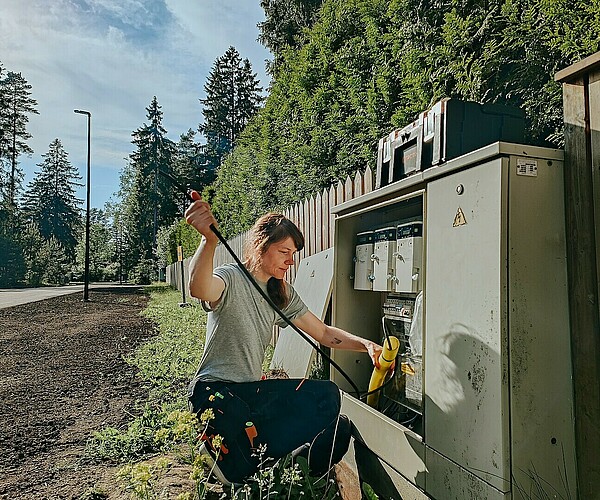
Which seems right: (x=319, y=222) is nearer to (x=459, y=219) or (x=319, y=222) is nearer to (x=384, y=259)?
(x=384, y=259)

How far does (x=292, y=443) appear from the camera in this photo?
100 inches

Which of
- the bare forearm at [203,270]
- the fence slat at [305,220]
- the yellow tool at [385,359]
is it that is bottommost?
the yellow tool at [385,359]

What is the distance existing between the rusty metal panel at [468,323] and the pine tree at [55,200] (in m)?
58.3

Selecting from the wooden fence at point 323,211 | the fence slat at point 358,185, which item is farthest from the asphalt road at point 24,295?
the fence slat at point 358,185

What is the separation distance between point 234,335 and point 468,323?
1189 mm

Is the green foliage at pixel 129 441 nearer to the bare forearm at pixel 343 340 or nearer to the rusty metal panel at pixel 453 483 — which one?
the bare forearm at pixel 343 340

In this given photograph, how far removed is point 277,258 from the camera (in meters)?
2.76

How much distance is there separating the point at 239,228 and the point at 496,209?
861cm

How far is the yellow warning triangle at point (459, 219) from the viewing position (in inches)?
78.0

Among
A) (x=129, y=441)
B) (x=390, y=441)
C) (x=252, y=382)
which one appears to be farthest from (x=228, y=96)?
(x=390, y=441)

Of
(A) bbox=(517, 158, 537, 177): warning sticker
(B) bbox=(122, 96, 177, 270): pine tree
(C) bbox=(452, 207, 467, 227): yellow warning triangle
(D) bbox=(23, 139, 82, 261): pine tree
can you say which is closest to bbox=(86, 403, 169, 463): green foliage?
(C) bbox=(452, 207, 467, 227): yellow warning triangle

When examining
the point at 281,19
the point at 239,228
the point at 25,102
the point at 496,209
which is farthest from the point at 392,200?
the point at 25,102

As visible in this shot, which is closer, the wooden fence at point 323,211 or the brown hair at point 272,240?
the brown hair at point 272,240

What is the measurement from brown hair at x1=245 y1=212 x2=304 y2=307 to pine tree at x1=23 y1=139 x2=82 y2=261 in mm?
57387
